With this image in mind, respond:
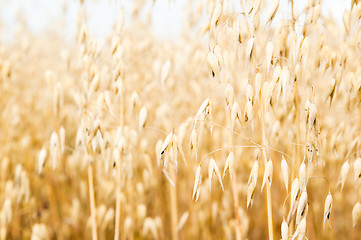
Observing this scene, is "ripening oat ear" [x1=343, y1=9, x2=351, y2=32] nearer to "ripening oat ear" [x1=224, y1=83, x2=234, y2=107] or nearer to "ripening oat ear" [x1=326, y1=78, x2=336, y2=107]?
"ripening oat ear" [x1=326, y1=78, x2=336, y2=107]

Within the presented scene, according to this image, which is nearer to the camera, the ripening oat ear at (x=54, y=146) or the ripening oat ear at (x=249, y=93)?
the ripening oat ear at (x=249, y=93)

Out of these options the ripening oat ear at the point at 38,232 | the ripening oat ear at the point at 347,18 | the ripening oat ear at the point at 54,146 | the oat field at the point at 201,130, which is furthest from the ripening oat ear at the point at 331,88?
the ripening oat ear at the point at 38,232

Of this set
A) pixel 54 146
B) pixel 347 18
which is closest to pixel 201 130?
pixel 54 146

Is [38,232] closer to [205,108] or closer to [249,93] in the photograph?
[205,108]

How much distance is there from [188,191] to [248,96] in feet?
4.36

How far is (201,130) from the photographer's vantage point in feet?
5.49

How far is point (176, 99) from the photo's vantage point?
2195 millimetres

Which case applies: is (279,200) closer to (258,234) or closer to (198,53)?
(258,234)

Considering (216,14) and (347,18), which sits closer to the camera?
(216,14)

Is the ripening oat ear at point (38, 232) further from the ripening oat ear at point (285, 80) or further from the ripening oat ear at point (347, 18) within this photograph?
the ripening oat ear at point (347, 18)

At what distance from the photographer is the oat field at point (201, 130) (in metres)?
0.99

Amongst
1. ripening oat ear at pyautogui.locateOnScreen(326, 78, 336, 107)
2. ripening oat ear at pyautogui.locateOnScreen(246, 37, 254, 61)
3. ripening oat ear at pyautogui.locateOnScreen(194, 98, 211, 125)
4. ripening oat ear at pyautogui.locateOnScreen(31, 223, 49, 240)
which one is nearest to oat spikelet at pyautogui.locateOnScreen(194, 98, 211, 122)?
ripening oat ear at pyautogui.locateOnScreen(194, 98, 211, 125)

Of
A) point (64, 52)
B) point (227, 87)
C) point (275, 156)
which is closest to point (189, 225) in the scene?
point (275, 156)

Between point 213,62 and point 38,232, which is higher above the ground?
point 213,62
